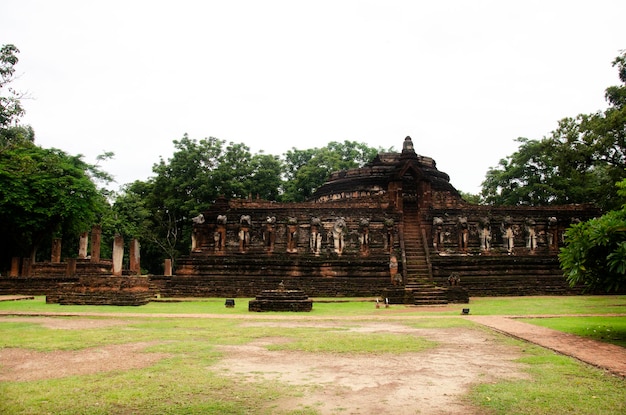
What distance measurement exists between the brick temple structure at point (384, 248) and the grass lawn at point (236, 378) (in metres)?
5.53

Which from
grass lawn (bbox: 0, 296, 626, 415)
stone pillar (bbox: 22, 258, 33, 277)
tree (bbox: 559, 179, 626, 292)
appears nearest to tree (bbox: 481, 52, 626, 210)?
grass lawn (bbox: 0, 296, 626, 415)

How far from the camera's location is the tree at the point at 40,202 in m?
27.3

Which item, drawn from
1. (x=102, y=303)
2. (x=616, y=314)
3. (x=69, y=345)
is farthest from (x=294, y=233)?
(x=69, y=345)

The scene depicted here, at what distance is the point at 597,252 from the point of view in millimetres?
9977

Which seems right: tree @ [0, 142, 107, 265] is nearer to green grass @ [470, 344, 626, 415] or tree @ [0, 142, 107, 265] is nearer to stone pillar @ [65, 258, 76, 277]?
stone pillar @ [65, 258, 76, 277]

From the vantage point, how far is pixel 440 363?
7.46 meters

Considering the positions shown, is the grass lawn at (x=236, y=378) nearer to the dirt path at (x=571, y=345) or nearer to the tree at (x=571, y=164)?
the dirt path at (x=571, y=345)

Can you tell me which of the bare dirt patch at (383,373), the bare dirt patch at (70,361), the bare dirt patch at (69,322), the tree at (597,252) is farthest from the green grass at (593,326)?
the bare dirt patch at (69,322)

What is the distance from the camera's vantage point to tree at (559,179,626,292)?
9430 millimetres

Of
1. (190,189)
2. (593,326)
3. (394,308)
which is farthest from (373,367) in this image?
(190,189)

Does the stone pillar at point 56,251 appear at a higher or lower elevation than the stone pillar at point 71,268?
higher

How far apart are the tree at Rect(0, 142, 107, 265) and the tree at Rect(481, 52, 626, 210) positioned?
2711cm

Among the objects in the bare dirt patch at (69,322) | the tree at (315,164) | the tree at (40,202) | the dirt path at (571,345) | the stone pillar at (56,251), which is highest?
the tree at (315,164)

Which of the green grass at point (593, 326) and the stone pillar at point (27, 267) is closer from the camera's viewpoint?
the green grass at point (593, 326)
